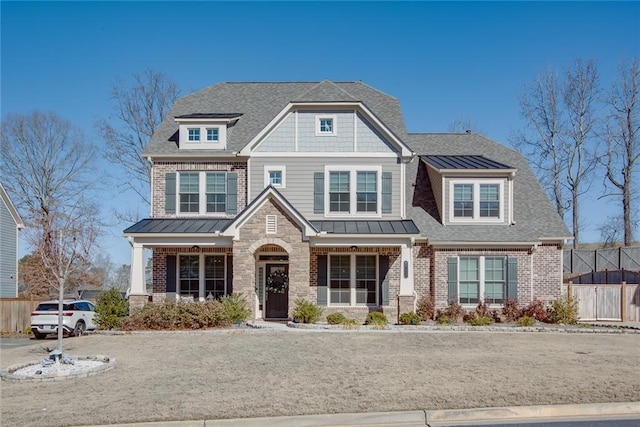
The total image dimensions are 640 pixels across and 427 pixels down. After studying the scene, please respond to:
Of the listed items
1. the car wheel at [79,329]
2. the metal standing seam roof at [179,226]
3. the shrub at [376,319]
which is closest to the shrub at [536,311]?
the shrub at [376,319]

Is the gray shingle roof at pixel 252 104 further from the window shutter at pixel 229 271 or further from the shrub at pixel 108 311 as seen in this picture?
the shrub at pixel 108 311

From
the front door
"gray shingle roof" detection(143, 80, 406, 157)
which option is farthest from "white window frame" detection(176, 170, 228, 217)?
the front door

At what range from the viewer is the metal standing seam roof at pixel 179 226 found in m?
21.7

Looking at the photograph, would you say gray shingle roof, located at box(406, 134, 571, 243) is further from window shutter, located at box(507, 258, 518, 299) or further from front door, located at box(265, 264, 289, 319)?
front door, located at box(265, 264, 289, 319)

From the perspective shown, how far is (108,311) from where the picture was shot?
19.5m

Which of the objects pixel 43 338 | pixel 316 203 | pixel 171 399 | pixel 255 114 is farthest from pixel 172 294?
pixel 171 399

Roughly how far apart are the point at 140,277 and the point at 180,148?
5617 millimetres

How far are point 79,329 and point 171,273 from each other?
13.5 feet

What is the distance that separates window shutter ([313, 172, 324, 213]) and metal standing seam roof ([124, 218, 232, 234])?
11.4 feet

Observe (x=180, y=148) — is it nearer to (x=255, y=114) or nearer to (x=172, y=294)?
(x=255, y=114)

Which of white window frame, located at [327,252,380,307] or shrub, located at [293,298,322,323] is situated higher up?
white window frame, located at [327,252,380,307]

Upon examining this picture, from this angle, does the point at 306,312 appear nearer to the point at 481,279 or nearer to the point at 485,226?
the point at 481,279

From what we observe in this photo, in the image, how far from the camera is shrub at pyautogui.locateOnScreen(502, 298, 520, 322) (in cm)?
2178

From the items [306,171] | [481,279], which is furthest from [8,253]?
[481,279]
